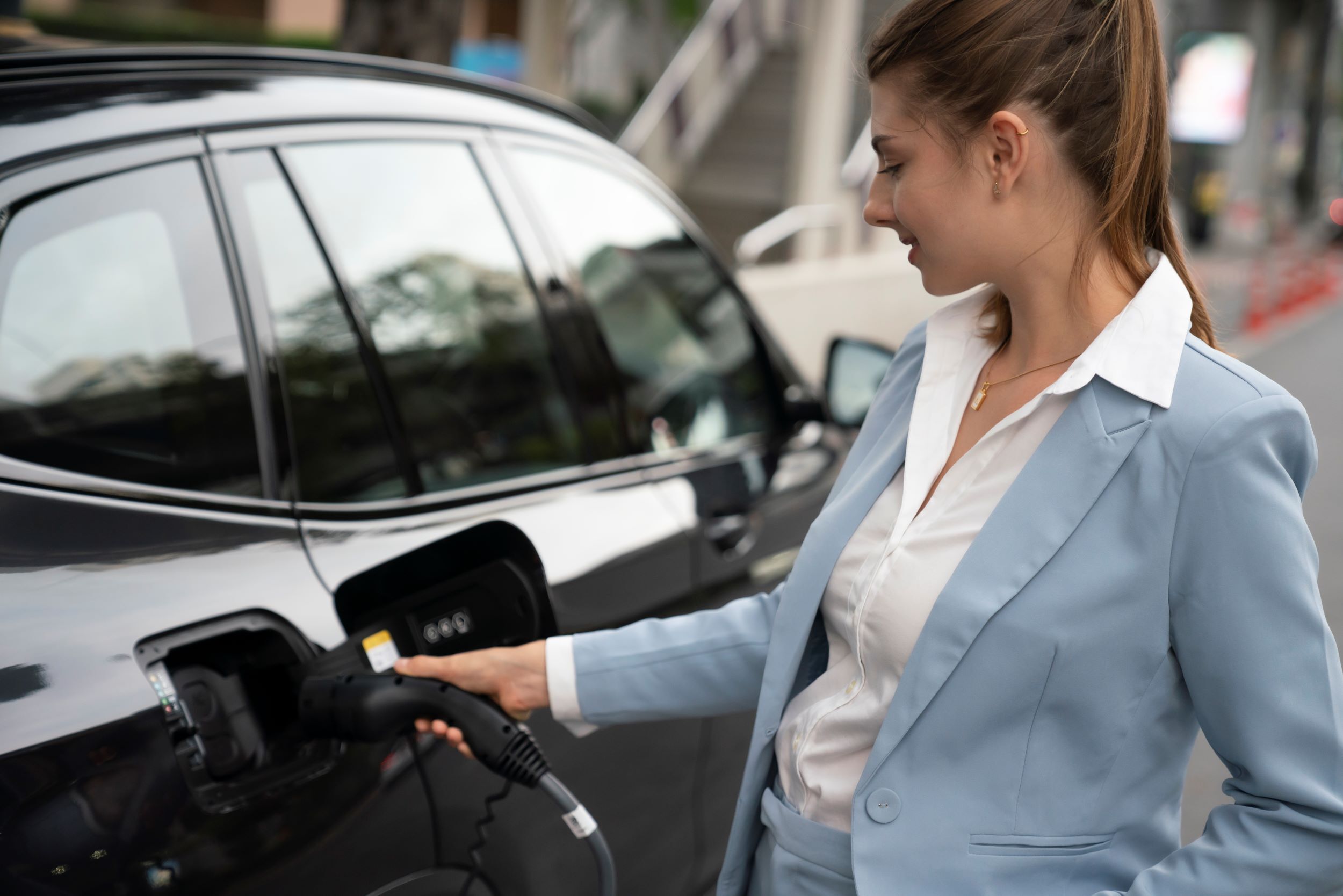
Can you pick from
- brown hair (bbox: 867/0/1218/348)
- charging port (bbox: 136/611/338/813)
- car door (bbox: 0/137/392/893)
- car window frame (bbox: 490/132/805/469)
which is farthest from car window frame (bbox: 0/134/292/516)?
brown hair (bbox: 867/0/1218/348)

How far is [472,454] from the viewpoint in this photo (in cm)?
224

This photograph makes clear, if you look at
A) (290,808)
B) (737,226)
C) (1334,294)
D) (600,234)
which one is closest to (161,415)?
(290,808)

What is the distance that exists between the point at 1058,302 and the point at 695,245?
1.60 m

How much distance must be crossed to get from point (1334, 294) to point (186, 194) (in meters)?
20.9

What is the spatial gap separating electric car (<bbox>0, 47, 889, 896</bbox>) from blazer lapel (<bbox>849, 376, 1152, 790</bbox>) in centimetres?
62

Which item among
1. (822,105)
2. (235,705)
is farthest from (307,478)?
(822,105)

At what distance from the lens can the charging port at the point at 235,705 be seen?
1.44 m

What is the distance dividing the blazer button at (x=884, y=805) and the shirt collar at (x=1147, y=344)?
477 mm

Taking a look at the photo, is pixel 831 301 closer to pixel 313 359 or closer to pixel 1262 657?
pixel 313 359

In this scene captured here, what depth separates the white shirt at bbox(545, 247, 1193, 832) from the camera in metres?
1.34

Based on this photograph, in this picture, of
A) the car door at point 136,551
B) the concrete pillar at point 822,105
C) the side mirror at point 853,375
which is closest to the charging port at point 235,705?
the car door at point 136,551

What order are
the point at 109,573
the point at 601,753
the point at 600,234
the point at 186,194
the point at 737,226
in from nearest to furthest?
the point at 109,573
the point at 186,194
the point at 601,753
the point at 600,234
the point at 737,226

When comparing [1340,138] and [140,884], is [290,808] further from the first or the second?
[1340,138]

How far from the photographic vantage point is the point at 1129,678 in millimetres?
1281
